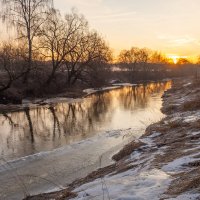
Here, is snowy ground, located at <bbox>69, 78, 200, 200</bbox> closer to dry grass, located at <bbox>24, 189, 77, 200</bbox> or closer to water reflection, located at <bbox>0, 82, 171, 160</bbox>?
dry grass, located at <bbox>24, 189, 77, 200</bbox>

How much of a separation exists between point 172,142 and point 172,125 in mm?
2989

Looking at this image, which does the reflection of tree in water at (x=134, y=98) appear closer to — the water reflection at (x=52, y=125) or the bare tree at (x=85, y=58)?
the water reflection at (x=52, y=125)

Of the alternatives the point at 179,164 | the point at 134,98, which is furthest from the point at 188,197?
the point at 134,98

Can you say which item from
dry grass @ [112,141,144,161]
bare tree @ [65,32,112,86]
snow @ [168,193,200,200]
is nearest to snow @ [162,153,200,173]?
snow @ [168,193,200,200]

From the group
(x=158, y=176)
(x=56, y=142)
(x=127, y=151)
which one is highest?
(x=158, y=176)

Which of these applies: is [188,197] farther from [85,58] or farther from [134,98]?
[85,58]

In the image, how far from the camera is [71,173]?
1152cm

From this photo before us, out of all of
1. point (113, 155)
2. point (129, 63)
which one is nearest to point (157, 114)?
point (113, 155)

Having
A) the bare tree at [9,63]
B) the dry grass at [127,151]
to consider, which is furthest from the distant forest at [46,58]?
the dry grass at [127,151]

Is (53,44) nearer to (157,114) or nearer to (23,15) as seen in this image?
(23,15)

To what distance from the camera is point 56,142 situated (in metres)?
16.4

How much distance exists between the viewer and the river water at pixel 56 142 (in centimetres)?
1108

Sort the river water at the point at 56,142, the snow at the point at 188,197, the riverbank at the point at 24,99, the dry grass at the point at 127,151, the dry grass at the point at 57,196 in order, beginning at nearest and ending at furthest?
the snow at the point at 188,197 → the dry grass at the point at 57,196 → the river water at the point at 56,142 → the dry grass at the point at 127,151 → the riverbank at the point at 24,99

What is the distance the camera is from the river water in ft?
36.3
